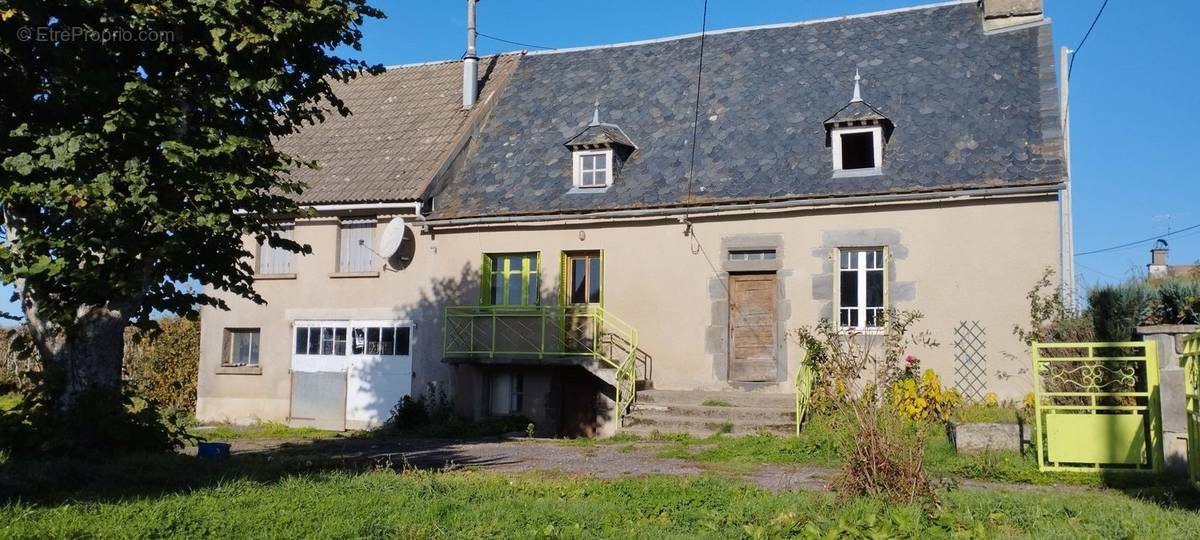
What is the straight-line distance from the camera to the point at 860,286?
1511 cm

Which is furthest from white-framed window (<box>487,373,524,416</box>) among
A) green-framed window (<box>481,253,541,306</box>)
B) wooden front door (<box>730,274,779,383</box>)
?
wooden front door (<box>730,274,779,383</box>)

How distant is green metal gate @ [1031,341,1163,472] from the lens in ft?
30.9

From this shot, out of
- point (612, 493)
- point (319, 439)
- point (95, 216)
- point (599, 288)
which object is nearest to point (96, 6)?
point (95, 216)

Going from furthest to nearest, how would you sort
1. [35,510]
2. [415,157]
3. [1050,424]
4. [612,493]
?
1. [415,157]
2. [1050,424]
3. [612,493]
4. [35,510]

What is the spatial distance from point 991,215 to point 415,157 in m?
10.5

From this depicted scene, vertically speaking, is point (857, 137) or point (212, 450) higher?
point (857, 137)

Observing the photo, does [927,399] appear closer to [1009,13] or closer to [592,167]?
[592,167]

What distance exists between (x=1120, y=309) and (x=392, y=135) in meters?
13.8

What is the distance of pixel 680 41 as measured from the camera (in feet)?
66.0

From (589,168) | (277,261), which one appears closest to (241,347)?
(277,261)

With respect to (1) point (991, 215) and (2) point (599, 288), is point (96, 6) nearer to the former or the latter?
(2) point (599, 288)

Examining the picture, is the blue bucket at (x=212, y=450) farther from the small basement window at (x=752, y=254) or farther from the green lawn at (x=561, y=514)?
the small basement window at (x=752, y=254)

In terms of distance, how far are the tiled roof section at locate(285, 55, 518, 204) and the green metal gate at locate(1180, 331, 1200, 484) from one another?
12507mm

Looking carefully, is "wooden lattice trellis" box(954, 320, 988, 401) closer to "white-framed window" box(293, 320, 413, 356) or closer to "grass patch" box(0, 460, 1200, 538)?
"grass patch" box(0, 460, 1200, 538)
